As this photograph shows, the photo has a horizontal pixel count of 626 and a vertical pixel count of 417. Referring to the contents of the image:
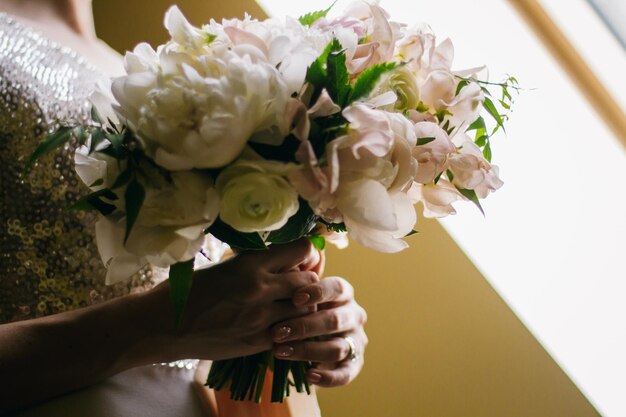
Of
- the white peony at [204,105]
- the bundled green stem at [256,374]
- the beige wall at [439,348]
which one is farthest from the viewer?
the beige wall at [439,348]

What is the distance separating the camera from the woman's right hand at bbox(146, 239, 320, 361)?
2.53 ft

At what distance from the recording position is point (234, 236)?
2.14 ft

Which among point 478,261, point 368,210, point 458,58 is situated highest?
point 368,210

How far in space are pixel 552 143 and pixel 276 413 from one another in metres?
0.94

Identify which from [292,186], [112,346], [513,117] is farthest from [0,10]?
[513,117]

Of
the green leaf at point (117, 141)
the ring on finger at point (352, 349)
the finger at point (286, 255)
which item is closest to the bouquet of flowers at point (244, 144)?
the green leaf at point (117, 141)

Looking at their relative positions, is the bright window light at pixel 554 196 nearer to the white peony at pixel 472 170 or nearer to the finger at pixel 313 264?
the finger at pixel 313 264

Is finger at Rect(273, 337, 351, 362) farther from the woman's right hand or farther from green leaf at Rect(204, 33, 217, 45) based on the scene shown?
green leaf at Rect(204, 33, 217, 45)

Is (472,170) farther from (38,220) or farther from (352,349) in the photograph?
(38,220)

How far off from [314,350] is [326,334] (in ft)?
0.09

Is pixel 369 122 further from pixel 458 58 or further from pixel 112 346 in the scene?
pixel 458 58

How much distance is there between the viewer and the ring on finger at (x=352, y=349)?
905 millimetres

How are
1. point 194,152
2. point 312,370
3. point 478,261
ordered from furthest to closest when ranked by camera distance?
point 478,261, point 312,370, point 194,152

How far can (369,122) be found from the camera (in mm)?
601
